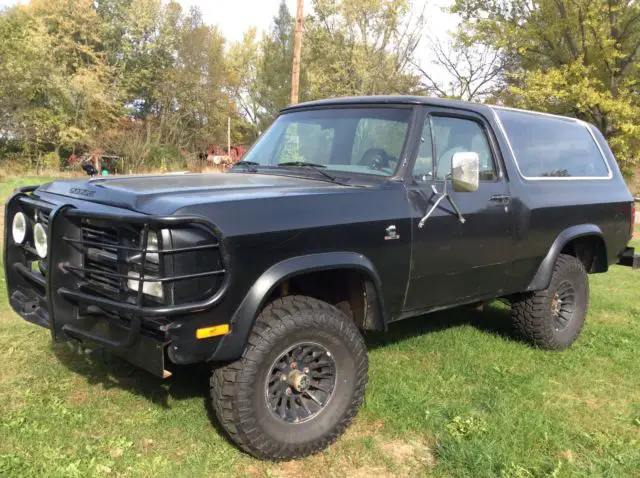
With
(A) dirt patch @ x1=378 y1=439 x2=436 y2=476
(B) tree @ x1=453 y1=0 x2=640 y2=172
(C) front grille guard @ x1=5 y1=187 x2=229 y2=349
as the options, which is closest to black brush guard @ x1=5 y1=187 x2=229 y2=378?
(C) front grille guard @ x1=5 y1=187 x2=229 y2=349

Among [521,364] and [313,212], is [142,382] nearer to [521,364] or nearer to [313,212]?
[313,212]

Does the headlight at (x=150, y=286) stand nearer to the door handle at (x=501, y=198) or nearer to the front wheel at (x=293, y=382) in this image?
the front wheel at (x=293, y=382)

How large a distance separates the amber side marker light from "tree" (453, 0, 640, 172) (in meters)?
17.8

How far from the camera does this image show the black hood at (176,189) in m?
2.73

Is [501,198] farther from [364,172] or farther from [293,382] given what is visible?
[293,382]

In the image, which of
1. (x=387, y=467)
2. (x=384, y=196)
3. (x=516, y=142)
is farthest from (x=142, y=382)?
(x=516, y=142)

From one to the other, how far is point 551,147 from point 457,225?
1681mm

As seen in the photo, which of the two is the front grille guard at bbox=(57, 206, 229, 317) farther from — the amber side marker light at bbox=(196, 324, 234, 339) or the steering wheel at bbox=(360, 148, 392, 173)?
the steering wheel at bbox=(360, 148, 392, 173)

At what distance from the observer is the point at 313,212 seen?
118 inches

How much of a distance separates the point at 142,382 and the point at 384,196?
212 centimetres

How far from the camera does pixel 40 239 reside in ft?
10.8

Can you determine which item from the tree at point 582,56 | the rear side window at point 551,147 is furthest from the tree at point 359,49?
the rear side window at point 551,147

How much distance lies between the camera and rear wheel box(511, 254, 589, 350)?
4.73 meters

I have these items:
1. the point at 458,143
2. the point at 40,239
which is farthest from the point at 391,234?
the point at 40,239
